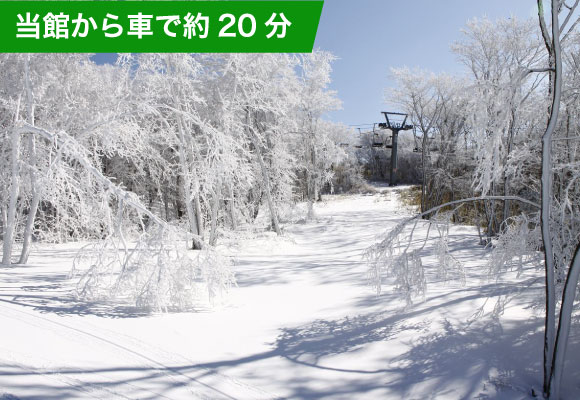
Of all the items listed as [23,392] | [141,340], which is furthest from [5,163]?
[23,392]

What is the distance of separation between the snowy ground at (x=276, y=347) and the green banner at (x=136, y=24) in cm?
385

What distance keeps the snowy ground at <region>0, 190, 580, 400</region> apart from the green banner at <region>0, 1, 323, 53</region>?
12.6ft

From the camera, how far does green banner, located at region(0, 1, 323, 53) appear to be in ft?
17.8

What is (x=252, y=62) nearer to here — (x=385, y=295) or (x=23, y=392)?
(x=385, y=295)

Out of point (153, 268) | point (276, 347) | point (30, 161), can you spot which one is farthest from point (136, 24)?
point (276, 347)

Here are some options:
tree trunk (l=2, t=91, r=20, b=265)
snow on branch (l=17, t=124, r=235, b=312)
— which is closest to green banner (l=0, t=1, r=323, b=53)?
tree trunk (l=2, t=91, r=20, b=265)

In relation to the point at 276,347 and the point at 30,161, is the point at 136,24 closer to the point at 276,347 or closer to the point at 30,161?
the point at 30,161

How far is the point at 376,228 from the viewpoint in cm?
1384

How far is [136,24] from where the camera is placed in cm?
600

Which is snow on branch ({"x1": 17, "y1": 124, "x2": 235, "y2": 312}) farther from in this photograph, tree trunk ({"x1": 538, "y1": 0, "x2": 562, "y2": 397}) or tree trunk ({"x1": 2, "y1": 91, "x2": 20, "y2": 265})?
tree trunk ({"x1": 538, "y1": 0, "x2": 562, "y2": 397})

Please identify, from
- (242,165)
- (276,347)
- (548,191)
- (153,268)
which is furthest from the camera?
(242,165)

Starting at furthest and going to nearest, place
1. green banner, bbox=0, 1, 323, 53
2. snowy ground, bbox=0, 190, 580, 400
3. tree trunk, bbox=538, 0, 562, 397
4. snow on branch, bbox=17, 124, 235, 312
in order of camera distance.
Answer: green banner, bbox=0, 1, 323, 53
snow on branch, bbox=17, 124, 235, 312
snowy ground, bbox=0, 190, 580, 400
tree trunk, bbox=538, 0, 562, 397

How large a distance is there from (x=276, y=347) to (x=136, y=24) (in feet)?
18.1

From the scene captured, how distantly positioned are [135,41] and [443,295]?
22.0 feet
